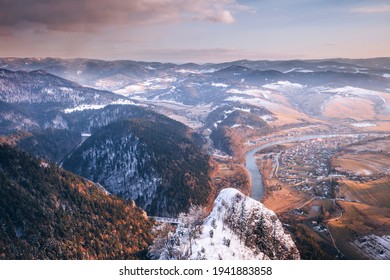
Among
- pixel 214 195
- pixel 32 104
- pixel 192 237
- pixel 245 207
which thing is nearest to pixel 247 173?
pixel 214 195

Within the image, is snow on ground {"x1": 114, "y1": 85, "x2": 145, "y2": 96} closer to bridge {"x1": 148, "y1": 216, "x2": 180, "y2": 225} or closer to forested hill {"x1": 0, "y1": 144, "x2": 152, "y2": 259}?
bridge {"x1": 148, "y1": 216, "x2": 180, "y2": 225}

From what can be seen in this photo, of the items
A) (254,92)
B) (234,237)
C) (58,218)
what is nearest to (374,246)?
(234,237)

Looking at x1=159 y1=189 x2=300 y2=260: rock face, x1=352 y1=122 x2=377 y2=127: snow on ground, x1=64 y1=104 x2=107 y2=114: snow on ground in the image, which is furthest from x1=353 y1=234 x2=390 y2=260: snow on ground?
x1=64 y1=104 x2=107 y2=114: snow on ground

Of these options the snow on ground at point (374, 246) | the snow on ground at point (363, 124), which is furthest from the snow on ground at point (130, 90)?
the snow on ground at point (374, 246)

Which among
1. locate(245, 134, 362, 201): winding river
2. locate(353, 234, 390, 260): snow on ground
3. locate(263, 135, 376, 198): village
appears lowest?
locate(245, 134, 362, 201): winding river

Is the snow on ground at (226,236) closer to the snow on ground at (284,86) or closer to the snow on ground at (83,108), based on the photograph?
the snow on ground at (83,108)
